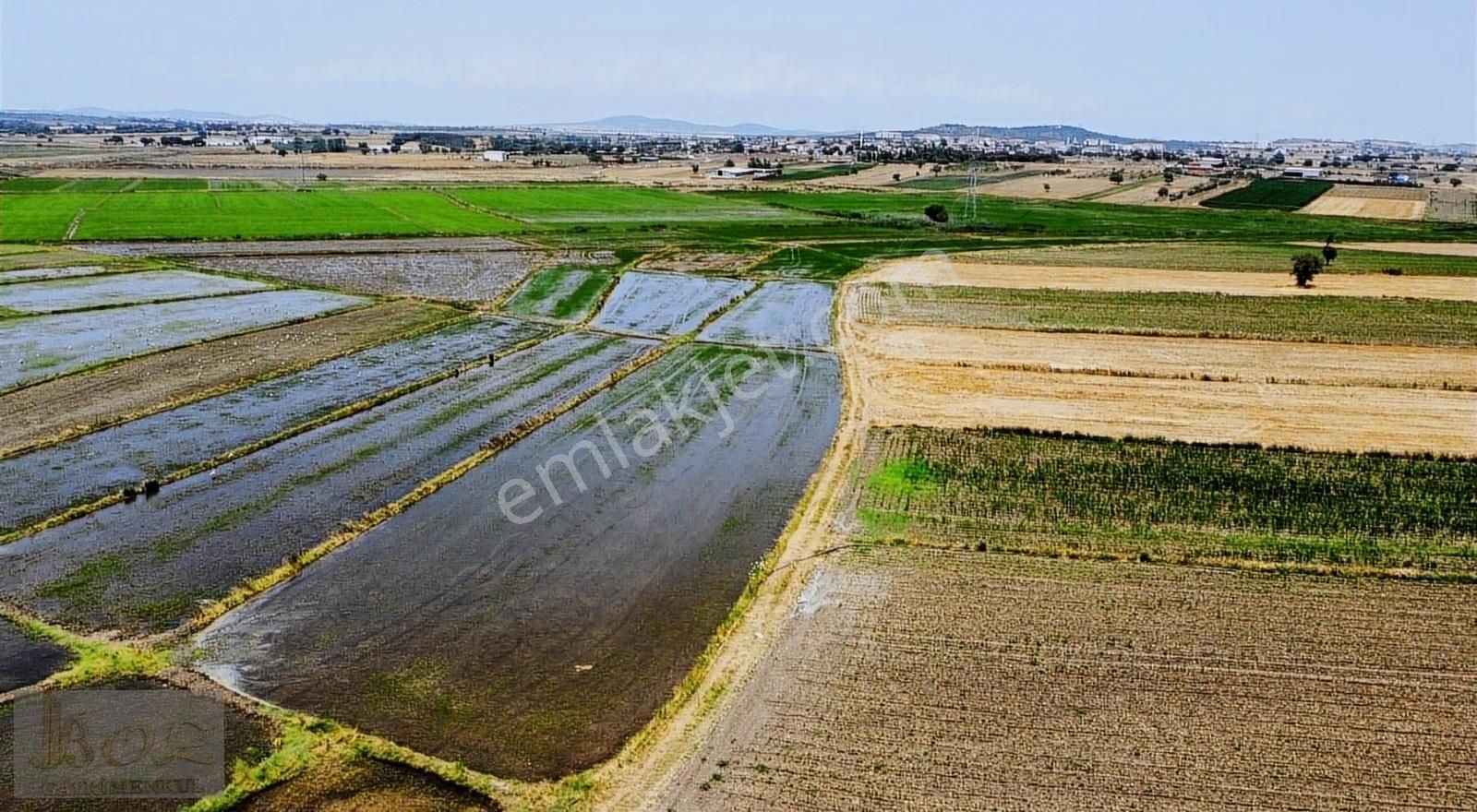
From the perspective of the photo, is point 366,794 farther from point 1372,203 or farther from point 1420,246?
point 1372,203

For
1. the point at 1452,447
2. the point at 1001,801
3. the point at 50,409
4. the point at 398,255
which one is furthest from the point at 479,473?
the point at 398,255

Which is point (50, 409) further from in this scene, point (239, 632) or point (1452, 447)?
point (1452, 447)

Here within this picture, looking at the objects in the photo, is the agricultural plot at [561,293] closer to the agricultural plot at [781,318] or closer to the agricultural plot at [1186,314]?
the agricultural plot at [781,318]

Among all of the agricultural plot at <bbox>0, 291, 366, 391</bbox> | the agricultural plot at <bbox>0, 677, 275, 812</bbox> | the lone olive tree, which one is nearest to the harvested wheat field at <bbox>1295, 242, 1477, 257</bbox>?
the lone olive tree

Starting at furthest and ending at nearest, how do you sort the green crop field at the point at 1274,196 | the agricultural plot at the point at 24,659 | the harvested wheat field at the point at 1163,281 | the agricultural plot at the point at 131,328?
the green crop field at the point at 1274,196 < the harvested wheat field at the point at 1163,281 < the agricultural plot at the point at 131,328 < the agricultural plot at the point at 24,659

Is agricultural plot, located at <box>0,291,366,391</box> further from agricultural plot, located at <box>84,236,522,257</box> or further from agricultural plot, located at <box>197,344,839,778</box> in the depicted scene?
agricultural plot, located at <box>197,344,839,778</box>

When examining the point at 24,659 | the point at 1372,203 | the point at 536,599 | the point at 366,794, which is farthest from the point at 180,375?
the point at 1372,203

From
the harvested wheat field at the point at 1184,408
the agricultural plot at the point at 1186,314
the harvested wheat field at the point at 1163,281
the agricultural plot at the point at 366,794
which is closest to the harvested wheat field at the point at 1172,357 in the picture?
the harvested wheat field at the point at 1184,408
